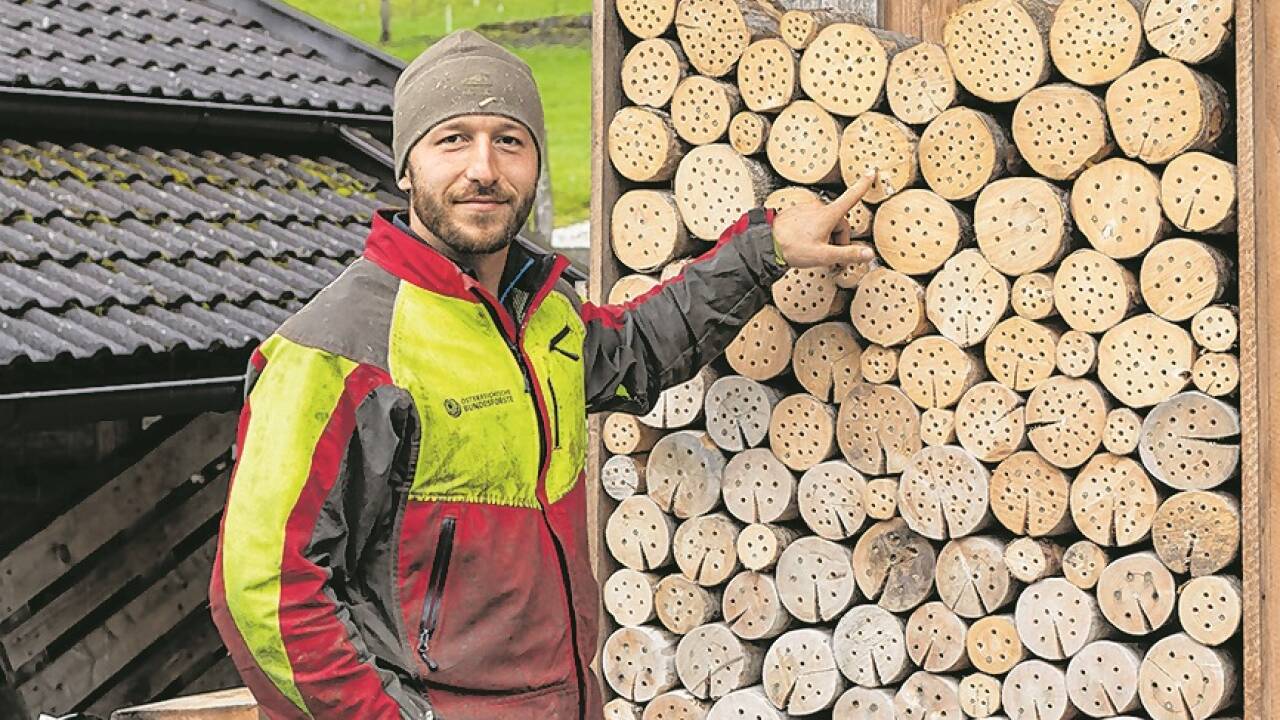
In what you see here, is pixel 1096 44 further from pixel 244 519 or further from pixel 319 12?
pixel 319 12

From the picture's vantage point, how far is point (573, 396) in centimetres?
368

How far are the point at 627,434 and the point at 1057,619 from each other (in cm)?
114

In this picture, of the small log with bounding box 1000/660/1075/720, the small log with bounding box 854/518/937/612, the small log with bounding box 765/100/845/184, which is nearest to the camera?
the small log with bounding box 1000/660/1075/720

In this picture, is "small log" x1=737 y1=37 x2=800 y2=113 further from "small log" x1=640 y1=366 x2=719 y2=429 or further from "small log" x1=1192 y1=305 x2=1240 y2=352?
"small log" x1=1192 y1=305 x2=1240 y2=352

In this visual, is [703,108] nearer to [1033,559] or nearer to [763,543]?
[763,543]

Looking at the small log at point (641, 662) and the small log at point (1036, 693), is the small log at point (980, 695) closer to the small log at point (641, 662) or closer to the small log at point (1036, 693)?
the small log at point (1036, 693)

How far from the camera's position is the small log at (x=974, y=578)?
12.8ft

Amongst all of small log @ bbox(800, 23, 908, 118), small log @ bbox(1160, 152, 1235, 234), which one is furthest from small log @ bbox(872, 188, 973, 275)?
small log @ bbox(1160, 152, 1235, 234)

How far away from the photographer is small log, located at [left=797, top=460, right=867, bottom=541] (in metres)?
4.11

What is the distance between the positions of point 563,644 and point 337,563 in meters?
0.49

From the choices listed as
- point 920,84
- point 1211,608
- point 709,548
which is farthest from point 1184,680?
point 920,84

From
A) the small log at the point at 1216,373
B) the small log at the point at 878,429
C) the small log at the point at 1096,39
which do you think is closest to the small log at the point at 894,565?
the small log at the point at 878,429

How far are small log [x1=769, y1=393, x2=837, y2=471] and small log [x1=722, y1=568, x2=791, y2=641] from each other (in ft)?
0.91

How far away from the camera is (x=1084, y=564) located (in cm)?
379
